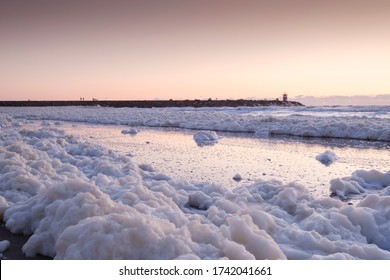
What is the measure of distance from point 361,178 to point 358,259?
267 cm

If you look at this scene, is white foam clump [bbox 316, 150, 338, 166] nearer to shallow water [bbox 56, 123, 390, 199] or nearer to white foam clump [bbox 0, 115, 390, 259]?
shallow water [bbox 56, 123, 390, 199]

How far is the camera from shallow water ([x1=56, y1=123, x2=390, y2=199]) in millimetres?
5633

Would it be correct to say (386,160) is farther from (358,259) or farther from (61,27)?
(61,27)

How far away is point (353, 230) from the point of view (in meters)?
3.31

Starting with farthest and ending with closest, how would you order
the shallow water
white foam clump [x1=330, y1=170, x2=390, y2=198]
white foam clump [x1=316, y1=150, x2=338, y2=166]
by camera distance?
white foam clump [x1=316, y1=150, x2=338, y2=166] < the shallow water < white foam clump [x1=330, y1=170, x2=390, y2=198]

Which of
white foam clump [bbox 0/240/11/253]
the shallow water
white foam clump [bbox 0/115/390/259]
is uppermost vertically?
white foam clump [bbox 0/115/390/259]

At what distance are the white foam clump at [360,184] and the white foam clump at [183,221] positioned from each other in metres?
0.74

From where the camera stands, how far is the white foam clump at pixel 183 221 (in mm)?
2605

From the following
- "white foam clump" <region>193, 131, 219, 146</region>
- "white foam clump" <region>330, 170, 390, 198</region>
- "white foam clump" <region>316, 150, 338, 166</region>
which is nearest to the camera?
"white foam clump" <region>330, 170, 390, 198</region>

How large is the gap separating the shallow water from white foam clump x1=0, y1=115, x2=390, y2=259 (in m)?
0.94

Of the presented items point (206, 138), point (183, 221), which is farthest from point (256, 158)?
point (183, 221)

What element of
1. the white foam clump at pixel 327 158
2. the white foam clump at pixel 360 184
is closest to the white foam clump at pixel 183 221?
the white foam clump at pixel 360 184

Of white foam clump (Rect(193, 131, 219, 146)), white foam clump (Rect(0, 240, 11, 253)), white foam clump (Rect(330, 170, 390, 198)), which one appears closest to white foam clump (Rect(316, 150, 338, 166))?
white foam clump (Rect(330, 170, 390, 198))
